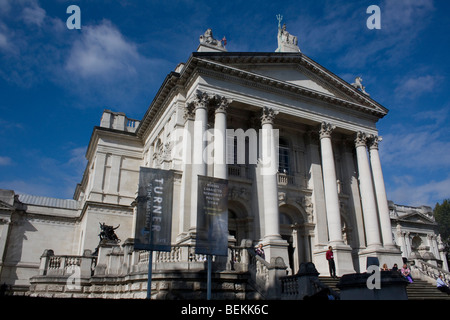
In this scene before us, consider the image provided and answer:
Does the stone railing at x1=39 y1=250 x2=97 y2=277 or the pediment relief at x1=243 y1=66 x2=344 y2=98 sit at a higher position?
the pediment relief at x1=243 y1=66 x2=344 y2=98

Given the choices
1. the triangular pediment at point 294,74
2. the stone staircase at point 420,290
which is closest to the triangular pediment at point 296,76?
the triangular pediment at point 294,74

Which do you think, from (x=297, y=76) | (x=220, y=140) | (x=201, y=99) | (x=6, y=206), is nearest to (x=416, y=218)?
(x=297, y=76)

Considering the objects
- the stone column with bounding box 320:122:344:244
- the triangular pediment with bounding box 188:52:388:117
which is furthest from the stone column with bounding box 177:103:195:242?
the stone column with bounding box 320:122:344:244

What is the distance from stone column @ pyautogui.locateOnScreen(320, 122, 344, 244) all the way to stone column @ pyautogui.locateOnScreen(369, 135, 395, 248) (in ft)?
12.0

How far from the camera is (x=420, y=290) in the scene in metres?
18.5

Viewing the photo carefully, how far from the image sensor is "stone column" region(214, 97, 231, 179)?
1961 cm

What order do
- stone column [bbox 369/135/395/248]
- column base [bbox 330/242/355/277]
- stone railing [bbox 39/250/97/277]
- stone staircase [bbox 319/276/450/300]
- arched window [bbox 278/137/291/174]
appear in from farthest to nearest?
arched window [bbox 278/137/291/174] → stone column [bbox 369/135/395/248] → column base [bbox 330/242/355/277] → stone railing [bbox 39/250/97/277] → stone staircase [bbox 319/276/450/300]

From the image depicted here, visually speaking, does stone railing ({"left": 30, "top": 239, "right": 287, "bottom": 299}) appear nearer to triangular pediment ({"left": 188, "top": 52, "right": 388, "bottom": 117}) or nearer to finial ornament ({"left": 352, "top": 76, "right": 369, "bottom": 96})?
triangular pediment ({"left": 188, "top": 52, "right": 388, "bottom": 117})

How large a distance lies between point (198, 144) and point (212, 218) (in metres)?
8.26

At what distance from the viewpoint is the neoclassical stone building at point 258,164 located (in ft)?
68.0

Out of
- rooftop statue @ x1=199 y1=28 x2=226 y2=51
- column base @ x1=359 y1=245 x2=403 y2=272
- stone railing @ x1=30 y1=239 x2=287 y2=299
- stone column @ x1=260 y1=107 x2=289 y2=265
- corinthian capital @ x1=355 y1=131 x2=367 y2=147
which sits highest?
rooftop statue @ x1=199 y1=28 x2=226 y2=51

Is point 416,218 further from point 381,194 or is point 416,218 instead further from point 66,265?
point 66,265

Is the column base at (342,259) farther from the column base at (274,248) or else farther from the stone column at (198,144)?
the stone column at (198,144)

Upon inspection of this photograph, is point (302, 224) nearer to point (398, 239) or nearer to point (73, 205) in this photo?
point (398, 239)
